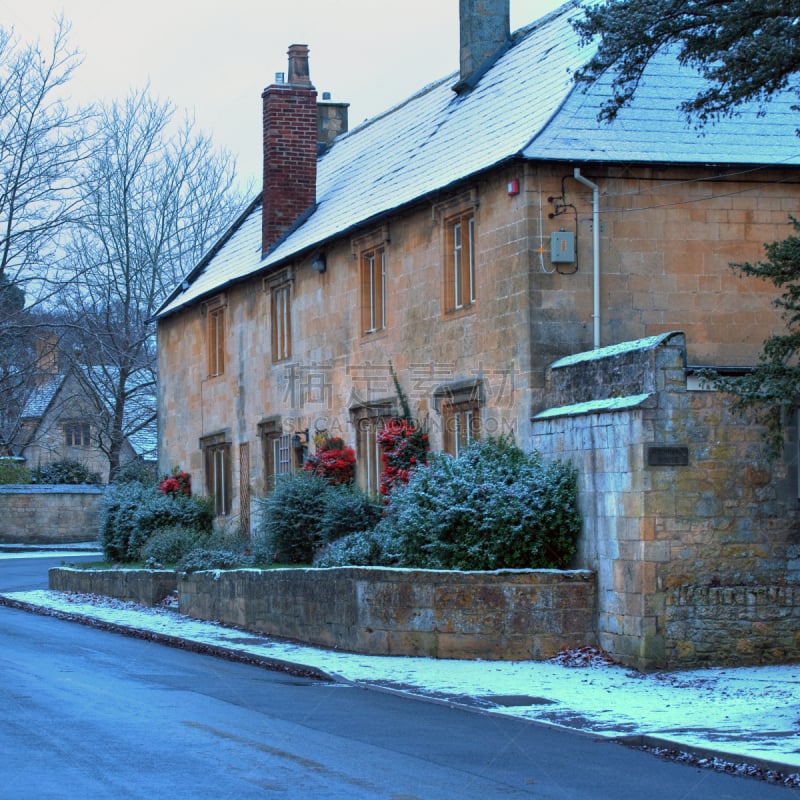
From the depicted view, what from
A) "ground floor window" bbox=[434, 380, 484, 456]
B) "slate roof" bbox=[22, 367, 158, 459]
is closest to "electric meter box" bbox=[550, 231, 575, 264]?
"ground floor window" bbox=[434, 380, 484, 456]

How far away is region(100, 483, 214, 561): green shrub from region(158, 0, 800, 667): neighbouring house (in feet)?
5.81

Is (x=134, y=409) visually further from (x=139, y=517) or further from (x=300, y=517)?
(x=300, y=517)

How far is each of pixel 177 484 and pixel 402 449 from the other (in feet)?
37.9

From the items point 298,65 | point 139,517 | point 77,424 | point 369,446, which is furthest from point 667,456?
point 77,424

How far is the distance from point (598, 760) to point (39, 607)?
15435 mm

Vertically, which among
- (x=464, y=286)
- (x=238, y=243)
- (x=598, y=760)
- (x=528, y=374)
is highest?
(x=238, y=243)

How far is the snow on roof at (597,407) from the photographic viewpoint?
15125 mm

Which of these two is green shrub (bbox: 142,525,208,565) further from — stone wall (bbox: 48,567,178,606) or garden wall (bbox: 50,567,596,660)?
garden wall (bbox: 50,567,596,660)

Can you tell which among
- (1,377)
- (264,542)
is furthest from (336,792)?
(1,377)

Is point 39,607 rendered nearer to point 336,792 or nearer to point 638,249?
point 638,249

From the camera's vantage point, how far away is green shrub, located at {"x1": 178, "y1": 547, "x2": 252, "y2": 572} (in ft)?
72.8

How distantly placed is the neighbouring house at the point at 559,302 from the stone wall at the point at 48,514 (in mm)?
16608

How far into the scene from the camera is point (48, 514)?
4359cm

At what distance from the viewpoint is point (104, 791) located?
846cm
